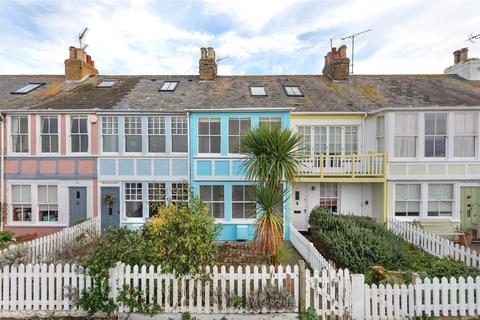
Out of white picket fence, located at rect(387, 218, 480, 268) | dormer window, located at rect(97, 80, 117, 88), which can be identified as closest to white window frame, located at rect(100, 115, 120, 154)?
dormer window, located at rect(97, 80, 117, 88)

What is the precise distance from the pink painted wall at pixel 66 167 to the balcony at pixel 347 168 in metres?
11.0

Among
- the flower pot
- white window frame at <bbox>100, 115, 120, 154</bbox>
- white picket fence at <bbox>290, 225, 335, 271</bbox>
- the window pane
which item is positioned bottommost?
the flower pot

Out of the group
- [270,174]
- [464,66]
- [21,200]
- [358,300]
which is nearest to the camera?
[358,300]

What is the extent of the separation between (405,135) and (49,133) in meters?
17.2

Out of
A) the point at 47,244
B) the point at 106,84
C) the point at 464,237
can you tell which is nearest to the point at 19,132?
the point at 106,84

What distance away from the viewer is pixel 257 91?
14953 mm

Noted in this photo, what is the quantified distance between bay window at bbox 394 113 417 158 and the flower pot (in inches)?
161

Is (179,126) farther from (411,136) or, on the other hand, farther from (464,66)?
(464,66)

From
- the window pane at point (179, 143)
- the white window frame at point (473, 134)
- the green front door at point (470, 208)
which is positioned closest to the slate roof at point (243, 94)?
the white window frame at point (473, 134)

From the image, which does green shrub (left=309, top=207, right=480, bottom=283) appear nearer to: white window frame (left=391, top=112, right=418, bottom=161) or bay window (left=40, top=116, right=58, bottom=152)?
white window frame (left=391, top=112, right=418, bottom=161)

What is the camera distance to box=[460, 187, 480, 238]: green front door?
42.1ft

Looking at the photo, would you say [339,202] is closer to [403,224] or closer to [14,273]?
[403,224]

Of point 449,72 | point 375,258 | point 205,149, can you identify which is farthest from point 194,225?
point 449,72

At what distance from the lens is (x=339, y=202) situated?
1411 cm
